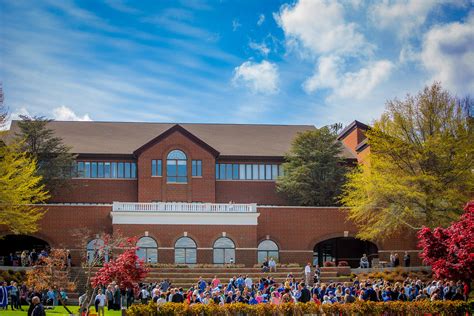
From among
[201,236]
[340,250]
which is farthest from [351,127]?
[201,236]

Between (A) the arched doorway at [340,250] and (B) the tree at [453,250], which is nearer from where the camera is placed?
(B) the tree at [453,250]

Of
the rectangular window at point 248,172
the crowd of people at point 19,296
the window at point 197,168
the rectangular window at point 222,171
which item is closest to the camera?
the crowd of people at point 19,296

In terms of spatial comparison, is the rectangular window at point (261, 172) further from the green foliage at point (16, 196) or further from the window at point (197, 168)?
the green foliage at point (16, 196)

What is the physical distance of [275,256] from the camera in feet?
183

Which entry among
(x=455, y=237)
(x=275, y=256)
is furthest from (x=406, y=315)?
(x=275, y=256)

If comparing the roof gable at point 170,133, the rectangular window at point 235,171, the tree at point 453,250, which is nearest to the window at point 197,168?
the roof gable at point 170,133

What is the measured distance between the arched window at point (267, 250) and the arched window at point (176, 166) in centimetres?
887

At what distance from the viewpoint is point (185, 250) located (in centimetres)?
5412

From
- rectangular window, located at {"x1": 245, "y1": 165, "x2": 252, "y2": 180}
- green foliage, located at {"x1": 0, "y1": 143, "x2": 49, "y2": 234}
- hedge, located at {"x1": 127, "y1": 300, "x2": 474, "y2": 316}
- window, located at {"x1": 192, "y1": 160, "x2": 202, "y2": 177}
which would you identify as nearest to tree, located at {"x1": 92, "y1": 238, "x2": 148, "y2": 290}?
hedge, located at {"x1": 127, "y1": 300, "x2": 474, "y2": 316}

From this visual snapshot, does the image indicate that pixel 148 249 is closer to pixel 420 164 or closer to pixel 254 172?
pixel 254 172

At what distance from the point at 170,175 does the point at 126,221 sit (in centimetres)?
840

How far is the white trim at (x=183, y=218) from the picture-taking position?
5362 cm

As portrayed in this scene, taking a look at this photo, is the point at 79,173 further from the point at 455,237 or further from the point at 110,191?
the point at 455,237

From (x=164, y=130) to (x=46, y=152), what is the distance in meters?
11.9
